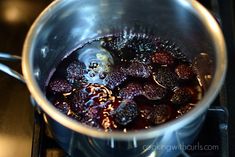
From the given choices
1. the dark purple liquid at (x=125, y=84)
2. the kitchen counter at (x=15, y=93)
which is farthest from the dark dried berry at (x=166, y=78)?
the kitchen counter at (x=15, y=93)

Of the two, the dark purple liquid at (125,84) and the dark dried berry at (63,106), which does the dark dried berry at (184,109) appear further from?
the dark dried berry at (63,106)

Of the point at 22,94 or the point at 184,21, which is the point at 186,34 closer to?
the point at 184,21

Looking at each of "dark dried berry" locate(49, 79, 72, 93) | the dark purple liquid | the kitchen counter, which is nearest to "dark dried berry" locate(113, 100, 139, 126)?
the dark purple liquid

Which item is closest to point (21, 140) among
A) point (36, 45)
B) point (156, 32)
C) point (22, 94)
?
point (22, 94)

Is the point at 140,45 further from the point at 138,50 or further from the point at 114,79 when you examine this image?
the point at 114,79

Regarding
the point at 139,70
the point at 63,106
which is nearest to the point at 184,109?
the point at 139,70
